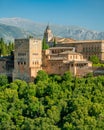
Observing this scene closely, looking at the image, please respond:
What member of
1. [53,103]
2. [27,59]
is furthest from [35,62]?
[53,103]

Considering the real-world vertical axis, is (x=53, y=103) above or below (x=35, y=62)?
below

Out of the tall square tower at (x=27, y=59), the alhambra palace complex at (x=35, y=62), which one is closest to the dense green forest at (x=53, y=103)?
the alhambra palace complex at (x=35, y=62)

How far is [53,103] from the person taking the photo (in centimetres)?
3656

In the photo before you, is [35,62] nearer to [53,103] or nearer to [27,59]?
[27,59]

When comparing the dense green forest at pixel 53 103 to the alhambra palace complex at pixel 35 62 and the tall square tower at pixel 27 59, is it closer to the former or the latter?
the alhambra palace complex at pixel 35 62

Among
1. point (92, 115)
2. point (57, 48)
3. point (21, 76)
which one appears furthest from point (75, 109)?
point (57, 48)

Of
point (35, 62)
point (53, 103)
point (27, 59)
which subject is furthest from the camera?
point (35, 62)

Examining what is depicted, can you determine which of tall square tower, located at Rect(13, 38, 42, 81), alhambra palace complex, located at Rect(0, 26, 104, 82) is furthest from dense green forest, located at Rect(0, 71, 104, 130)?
tall square tower, located at Rect(13, 38, 42, 81)

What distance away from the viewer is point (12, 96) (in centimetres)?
3859

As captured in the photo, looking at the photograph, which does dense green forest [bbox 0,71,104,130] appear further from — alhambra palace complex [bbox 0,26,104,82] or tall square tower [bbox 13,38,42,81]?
tall square tower [bbox 13,38,42,81]

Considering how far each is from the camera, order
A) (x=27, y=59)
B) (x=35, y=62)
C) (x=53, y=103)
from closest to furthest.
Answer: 1. (x=53, y=103)
2. (x=27, y=59)
3. (x=35, y=62)

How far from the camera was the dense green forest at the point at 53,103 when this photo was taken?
3288cm

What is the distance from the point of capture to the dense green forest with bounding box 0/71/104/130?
108 ft

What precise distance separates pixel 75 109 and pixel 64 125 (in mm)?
2558
